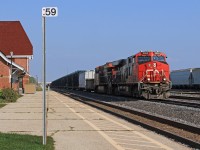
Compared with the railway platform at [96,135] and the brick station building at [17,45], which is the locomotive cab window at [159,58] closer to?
the railway platform at [96,135]

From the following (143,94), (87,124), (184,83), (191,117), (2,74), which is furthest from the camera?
(184,83)

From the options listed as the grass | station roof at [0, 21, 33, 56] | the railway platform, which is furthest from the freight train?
station roof at [0, 21, 33, 56]

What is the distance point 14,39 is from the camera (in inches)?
2864

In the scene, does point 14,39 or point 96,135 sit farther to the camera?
point 14,39

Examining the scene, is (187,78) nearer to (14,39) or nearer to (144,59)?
(14,39)

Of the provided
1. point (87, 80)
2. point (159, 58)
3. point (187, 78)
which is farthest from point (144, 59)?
point (187, 78)

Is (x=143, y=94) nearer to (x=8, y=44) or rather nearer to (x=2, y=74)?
(x=2, y=74)

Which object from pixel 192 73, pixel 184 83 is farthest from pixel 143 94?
pixel 184 83

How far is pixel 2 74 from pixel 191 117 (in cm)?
3164

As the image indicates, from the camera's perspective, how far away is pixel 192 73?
68.8 metres

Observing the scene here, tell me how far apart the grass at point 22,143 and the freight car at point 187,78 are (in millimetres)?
55956

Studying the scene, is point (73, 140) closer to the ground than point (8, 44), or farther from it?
closer to the ground

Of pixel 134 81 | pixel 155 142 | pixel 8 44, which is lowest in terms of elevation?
pixel 155 142

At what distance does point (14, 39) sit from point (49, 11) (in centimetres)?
6396
